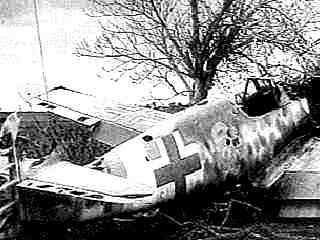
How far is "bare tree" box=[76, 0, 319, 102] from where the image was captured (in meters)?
4.82

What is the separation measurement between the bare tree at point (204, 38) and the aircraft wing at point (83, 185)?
2.48 m

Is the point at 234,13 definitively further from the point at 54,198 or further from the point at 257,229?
the point at 54,198

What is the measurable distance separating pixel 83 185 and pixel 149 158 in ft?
2.16

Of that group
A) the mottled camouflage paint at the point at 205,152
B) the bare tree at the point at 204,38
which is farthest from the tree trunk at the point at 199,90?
the mottled camouflage paint at the point at 205,152

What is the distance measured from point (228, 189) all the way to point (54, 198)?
1.40 metres

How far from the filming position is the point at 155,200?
2951mm

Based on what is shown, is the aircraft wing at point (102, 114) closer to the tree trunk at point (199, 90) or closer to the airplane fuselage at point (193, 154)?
the airplane fuselage at point (193, 154)

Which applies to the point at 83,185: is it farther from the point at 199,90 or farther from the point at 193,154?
the point at 199,90

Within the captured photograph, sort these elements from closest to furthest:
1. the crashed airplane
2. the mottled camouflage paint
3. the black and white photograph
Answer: the crashed airplane → the black and white photograph → the mottled camouflage paint

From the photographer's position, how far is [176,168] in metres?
3.10

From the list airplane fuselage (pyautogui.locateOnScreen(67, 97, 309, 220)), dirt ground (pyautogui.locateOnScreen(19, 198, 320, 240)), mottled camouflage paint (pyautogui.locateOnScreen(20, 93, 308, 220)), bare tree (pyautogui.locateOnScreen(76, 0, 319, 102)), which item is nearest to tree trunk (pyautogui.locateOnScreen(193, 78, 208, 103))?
bare tree (pyautogui.locateOnScreen(76, 0, 319, 102))

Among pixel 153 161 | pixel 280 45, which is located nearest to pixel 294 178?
pixel 153 161

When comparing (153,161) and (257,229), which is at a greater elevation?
(153,161)

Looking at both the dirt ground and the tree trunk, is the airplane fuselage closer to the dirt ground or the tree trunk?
the dirt ground
